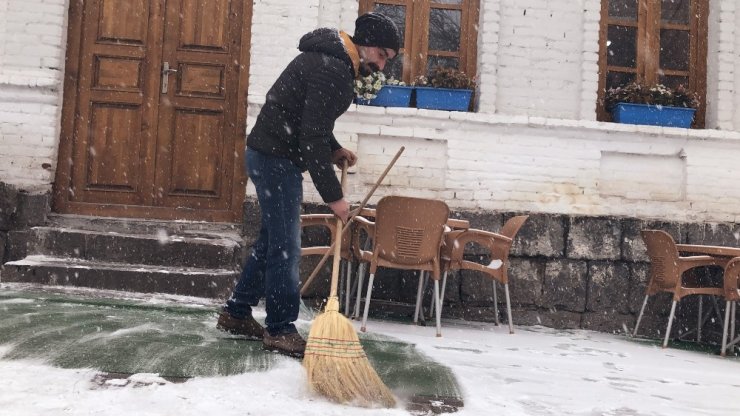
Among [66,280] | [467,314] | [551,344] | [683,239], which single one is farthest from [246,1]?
[683,239]

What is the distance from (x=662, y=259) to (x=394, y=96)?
2738 mm

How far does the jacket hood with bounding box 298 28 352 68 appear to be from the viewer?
11.9 ft

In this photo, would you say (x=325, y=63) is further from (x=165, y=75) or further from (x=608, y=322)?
(x=608, y=322)

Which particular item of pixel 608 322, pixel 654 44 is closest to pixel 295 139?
pixel 608 322

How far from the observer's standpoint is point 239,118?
6809 mm

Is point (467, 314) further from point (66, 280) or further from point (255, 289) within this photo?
point (66, 280)

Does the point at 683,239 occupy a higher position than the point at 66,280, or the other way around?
the point at 683,239

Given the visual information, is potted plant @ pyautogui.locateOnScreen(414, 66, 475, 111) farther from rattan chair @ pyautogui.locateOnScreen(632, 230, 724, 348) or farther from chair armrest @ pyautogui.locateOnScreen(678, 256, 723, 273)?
chair armrest @ pyautogui.locateOnScreen(678, 256, 723, 273)

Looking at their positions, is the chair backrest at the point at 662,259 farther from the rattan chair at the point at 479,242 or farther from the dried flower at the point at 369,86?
the dried flower at the point at 369,86

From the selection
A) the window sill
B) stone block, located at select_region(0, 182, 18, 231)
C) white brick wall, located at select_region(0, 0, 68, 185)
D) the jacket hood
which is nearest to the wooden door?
white brick wall, located at select_region(0, 0, 68, 185)

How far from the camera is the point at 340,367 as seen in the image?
123 inches

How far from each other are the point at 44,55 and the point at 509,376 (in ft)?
16.4

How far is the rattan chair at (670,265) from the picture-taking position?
5.92 metres

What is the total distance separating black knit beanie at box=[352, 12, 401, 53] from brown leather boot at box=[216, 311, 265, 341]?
5.56 feet
